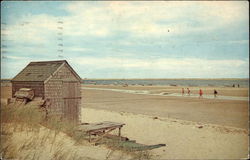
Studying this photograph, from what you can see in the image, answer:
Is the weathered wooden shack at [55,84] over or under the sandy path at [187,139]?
over

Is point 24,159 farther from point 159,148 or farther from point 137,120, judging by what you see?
point 137,120

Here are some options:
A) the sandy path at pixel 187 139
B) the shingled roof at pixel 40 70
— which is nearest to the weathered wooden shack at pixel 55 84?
the shingled roof at pixel 40 70

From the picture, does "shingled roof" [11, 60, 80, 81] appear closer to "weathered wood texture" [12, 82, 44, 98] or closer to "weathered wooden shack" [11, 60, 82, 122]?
"weathered wooden shack" [11, 60, 82, 122]

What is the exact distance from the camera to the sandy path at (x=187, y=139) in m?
8.10

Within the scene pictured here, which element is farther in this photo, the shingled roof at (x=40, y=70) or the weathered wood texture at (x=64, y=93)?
the weathered wood texture at (x=64, y=93)

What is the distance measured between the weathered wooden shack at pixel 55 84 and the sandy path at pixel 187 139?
9.82ft

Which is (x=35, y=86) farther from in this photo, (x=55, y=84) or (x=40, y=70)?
(x=55, y=84)

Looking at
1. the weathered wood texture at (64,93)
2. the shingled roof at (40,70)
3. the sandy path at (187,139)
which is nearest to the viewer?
the shingled roof at (40,70)

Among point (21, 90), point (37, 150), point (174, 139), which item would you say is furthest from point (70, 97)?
point (174, 139)

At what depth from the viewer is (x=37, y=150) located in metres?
5.04

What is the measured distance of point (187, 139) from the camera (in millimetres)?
9711

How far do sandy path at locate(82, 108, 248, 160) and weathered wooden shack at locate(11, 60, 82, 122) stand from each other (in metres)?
2.99

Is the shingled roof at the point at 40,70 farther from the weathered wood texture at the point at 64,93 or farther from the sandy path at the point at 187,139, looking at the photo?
the sandy path at the point at 187,139

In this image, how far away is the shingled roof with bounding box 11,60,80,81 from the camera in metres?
6.63
